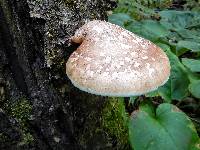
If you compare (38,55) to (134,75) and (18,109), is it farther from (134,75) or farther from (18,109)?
(134,75)

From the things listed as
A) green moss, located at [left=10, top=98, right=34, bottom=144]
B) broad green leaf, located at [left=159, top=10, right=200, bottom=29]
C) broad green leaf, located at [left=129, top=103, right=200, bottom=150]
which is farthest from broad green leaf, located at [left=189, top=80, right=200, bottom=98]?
green moss, located at [left=10, top=98, right=34, bottom=144]

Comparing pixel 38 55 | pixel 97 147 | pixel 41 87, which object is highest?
pixel 38 55

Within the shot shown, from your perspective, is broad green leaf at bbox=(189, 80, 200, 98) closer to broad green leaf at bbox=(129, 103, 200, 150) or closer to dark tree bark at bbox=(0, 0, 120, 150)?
broad green leaf at bbox=(129, 103, 200, 150)

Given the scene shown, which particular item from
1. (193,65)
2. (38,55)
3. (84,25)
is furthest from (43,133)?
(193,65)

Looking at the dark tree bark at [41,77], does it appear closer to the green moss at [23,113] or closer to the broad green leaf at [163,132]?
the green moss at [23,113]

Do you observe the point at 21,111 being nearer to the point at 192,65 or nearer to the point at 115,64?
the point at 115,64

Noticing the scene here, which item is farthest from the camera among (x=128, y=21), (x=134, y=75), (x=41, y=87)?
(x=128, y=21)

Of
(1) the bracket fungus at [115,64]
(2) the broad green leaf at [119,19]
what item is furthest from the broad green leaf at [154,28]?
(1) the bracket fungus at [115,64]
